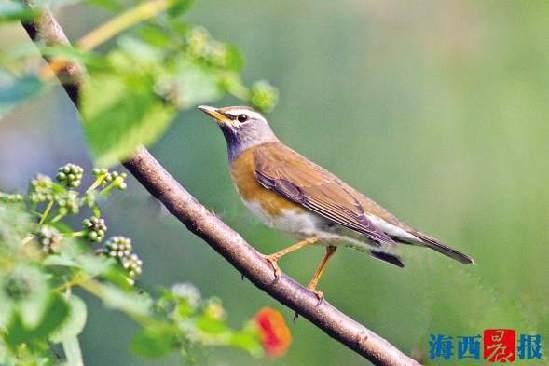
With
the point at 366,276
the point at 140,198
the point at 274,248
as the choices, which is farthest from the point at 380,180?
the point at 140,198

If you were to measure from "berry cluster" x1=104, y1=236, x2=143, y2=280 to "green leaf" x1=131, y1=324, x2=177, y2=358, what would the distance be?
22 cm

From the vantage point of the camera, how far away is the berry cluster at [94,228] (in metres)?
1.16

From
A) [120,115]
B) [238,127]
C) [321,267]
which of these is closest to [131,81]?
[120,115]

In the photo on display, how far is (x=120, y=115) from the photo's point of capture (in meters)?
0.80

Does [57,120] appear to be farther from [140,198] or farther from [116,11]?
[116,11]

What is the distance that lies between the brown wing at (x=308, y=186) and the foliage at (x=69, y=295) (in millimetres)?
1867

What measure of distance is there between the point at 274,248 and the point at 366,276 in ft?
2.53

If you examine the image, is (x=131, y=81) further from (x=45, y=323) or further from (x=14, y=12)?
(x=45, y=323)

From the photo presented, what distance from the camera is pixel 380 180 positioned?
16.7 feet

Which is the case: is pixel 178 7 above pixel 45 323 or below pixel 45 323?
above

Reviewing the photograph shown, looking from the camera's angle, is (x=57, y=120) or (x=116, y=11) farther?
(x=57, y=120)

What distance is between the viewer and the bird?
2920 mm

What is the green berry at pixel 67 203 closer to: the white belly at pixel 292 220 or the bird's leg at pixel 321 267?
the bird's leg at pixel 321 267

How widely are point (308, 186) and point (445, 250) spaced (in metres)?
0.56
